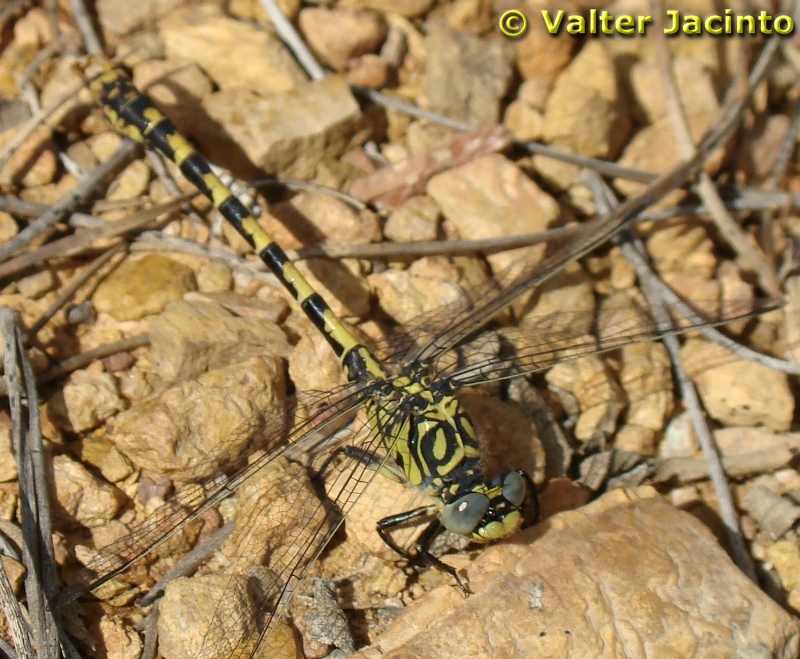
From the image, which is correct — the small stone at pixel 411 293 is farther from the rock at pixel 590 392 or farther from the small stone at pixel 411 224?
the rock at pixel 590 392

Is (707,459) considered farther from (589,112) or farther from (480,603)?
(589,112)

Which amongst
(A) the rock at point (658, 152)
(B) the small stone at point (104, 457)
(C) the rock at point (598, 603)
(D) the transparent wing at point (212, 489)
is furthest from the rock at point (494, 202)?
(B) the small stone at point (104, 457)

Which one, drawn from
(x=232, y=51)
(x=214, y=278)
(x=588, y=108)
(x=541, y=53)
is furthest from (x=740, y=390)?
(x=232, y=51)

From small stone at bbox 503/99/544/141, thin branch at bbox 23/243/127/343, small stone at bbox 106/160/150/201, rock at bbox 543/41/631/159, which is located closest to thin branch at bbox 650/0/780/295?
rock at bbox 543/41/631/159

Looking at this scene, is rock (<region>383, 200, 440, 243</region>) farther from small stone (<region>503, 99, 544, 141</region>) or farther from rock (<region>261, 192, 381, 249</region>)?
small stone (<region>503, 99, 544, 141</region>)

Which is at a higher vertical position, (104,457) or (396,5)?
(396,5)

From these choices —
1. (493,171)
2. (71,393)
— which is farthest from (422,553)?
(493,171)

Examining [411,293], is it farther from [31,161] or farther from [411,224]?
[31,161]
